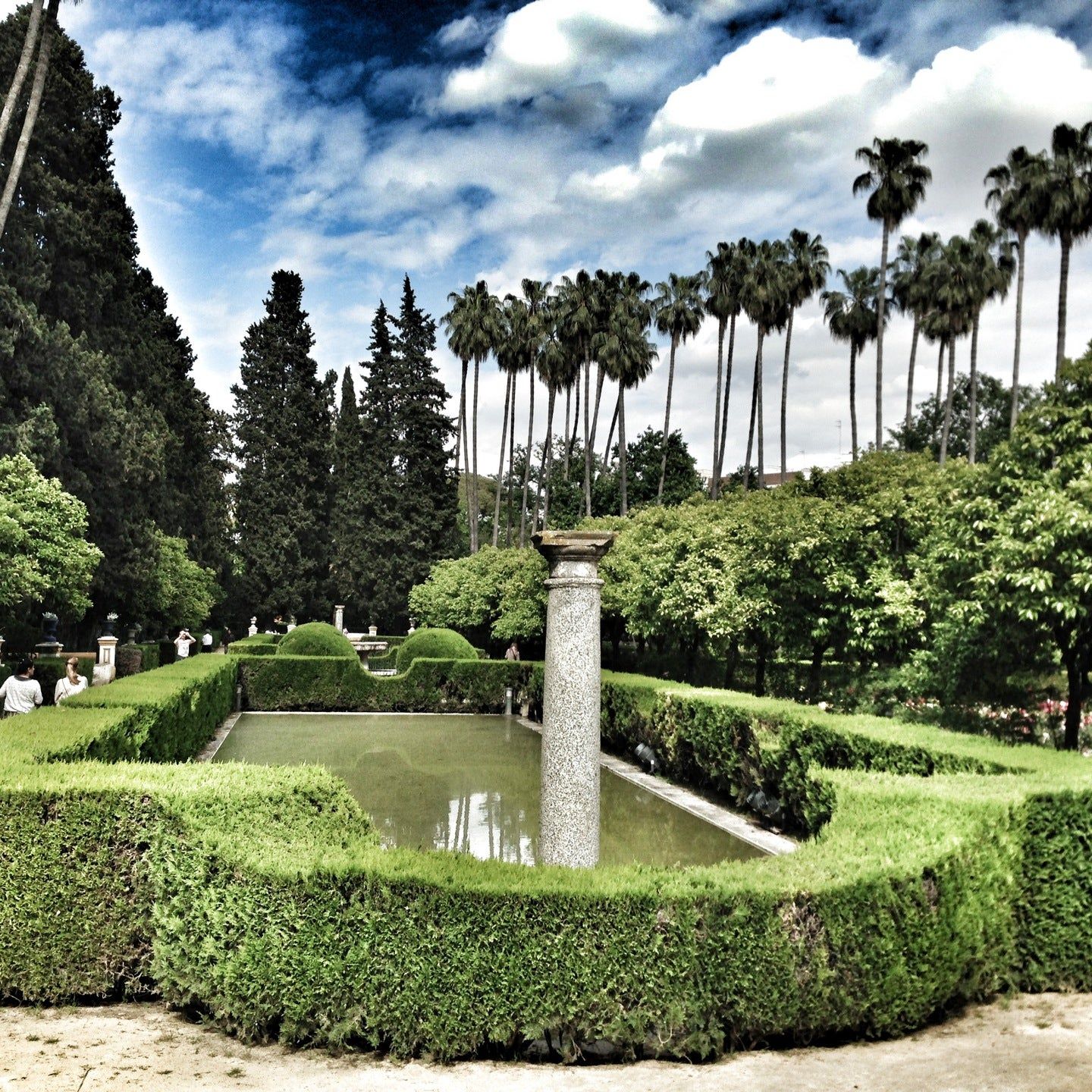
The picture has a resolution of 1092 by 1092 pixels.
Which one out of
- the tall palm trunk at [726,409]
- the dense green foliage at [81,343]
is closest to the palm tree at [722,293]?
the tall palm trunk at [726,409]

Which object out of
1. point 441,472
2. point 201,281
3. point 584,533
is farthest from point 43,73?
point 441,472

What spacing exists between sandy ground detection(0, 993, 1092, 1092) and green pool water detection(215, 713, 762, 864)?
1.22 metres

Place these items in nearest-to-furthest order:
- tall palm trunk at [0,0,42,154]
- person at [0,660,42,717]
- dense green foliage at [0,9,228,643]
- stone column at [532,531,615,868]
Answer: stone column at [532,531,615,868]
person at [0,660,42,717]
tall palm trunk at [0,0,42,154]
dense green foliage at [0,9,228,643]

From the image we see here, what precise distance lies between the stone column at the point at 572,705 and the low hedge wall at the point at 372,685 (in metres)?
17.6

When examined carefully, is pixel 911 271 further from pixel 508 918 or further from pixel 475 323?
pixel 508 918

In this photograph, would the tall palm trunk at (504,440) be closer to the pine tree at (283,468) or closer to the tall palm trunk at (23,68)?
the pine tree at (283,468)

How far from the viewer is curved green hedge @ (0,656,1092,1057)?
16.0ft

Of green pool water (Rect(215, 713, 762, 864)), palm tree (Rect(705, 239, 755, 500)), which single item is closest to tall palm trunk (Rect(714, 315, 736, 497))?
palm tree (Rect(705, 239, 755, 500))

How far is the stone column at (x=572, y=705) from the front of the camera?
7555 millimetres

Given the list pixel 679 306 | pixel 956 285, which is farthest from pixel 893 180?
pixel 679 306

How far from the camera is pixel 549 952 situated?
16.0 ft

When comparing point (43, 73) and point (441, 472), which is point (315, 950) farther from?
point (441, 472)

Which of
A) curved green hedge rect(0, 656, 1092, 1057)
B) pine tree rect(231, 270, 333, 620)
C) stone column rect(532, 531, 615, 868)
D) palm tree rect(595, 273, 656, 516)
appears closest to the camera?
curved green hedge rect(0, 656, 1092, 1057)

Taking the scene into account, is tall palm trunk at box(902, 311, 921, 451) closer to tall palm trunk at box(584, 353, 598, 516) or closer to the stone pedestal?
tall palm trunk at box(584, 353, 598, 516)
